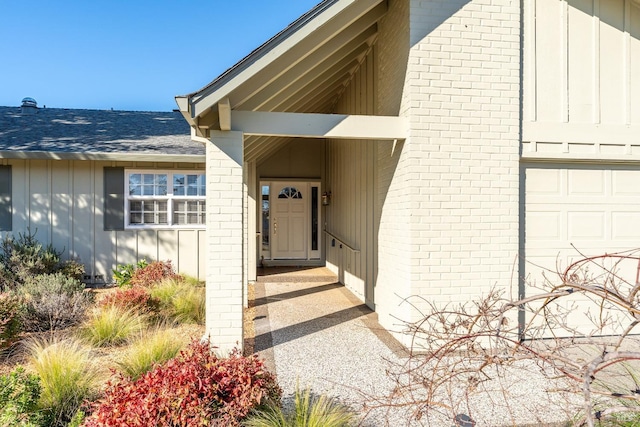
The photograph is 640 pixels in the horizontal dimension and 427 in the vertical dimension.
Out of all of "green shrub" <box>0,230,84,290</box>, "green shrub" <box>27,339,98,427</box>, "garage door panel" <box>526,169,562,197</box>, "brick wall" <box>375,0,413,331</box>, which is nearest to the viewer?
"green shrub" <box>27,339,98,427</box>

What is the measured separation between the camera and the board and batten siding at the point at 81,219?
8.48 meters

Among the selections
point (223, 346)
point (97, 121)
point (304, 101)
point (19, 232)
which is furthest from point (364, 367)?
point (97, 121)

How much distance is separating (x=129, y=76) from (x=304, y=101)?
2147 cm

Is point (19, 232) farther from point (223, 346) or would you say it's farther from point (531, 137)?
point (531, 137)

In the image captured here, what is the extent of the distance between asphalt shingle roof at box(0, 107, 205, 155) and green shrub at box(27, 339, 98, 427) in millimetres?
5637

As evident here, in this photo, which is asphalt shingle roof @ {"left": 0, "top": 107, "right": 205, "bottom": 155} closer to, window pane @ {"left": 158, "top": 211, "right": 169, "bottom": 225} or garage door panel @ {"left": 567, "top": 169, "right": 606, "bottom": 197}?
window pane @ {"left": 158, "top": 211, "right": 169, "bottom": 225}

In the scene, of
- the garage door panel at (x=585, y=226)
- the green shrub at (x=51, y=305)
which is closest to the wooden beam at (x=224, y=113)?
the green shrub at (x=51, y=305)

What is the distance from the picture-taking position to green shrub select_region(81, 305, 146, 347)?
5119 mm

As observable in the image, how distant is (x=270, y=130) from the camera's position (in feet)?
15.8

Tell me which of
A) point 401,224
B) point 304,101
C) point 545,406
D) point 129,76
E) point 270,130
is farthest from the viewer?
point 129,76

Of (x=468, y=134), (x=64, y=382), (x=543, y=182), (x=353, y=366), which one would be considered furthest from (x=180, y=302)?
(x=543, y=182)

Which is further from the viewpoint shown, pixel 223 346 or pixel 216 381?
pixel 223 346

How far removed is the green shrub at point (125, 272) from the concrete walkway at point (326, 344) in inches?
107

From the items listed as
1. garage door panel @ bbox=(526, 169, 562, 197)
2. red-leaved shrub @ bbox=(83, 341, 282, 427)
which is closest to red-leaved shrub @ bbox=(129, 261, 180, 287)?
red-leaved shrub @ bbox=(83, 341, 282, 427)
